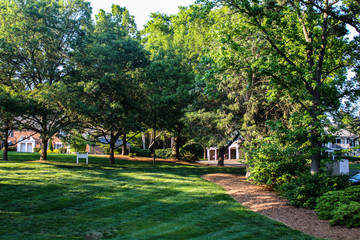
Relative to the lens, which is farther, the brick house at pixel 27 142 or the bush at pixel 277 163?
the brick house at pixel 27 142

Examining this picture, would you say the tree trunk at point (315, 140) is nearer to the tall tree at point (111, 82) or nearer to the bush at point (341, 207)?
the bush at point (341, 207)

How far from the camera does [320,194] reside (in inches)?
389

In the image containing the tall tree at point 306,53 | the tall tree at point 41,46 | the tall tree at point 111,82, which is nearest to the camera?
the tall tree at point 306,53

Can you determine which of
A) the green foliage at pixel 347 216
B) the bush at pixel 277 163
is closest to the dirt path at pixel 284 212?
the green foliage at pixel 347 216

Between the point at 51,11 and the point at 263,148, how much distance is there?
18.8m

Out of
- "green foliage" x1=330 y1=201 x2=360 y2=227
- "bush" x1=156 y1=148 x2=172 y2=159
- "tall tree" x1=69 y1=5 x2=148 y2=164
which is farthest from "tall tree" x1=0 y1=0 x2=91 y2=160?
"green foliage" x1=330 y1=201 x2=360 y2=227

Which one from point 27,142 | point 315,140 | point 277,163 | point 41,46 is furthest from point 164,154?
point 315,140

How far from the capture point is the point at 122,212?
9.00 metres

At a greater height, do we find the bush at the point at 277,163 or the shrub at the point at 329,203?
the bush at the point at 277,163

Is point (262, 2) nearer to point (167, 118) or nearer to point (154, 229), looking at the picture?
point (154, 229)

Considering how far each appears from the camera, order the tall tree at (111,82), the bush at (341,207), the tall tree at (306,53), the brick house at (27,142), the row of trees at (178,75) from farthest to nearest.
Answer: the brick house at (27,142) < the tall tree at (111,82) < the row of trees at (178,75) < the tall tree at (306,53) < the bush at (341,207)

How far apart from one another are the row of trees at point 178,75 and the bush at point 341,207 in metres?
2.82

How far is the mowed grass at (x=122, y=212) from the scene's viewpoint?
22.6ft

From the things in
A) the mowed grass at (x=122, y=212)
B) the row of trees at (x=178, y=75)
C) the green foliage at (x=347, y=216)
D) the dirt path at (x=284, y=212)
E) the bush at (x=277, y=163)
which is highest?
the row of trees at (x=178, y=75)
